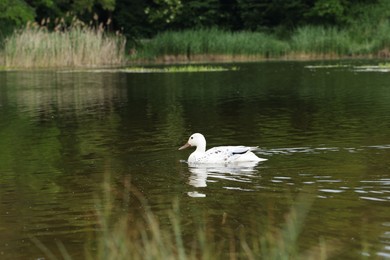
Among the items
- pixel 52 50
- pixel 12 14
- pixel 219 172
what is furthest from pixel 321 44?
pixel 219 172

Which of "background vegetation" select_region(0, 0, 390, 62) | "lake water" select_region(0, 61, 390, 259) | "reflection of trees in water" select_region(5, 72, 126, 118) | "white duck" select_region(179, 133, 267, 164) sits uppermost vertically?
"background vegetation" select_region(0, 0, 390, 62)

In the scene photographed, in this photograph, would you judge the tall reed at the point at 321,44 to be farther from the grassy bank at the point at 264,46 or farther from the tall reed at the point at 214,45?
the tall reed at the point at 214,45

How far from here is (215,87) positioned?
32.5 meters

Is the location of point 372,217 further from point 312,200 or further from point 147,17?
point 147,17

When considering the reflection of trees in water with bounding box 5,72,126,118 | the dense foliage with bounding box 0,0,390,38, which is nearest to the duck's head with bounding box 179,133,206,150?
the reflection of trees in water with bounding box 5,72,126,118

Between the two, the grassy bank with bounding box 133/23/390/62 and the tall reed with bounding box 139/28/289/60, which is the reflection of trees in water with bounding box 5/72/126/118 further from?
the grassy bank with bounding box 133/23/390/62

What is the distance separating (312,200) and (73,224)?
2815 millimetres

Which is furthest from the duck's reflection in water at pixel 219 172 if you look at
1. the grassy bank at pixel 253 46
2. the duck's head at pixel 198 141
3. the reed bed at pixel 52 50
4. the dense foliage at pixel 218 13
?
the dense foliage at pixel 218 13

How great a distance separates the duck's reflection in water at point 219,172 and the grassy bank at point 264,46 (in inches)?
1541

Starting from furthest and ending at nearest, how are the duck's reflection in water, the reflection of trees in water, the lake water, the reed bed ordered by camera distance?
the reed bed < the reflection of trees in water < the duck's reflection in water < the lake water

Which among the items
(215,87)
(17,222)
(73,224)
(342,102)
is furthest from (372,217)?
(215,87)

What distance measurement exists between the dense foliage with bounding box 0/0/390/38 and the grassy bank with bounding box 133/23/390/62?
19.7 ft

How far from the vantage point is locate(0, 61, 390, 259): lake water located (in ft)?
31.1

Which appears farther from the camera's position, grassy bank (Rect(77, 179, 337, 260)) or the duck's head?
the duck's head
